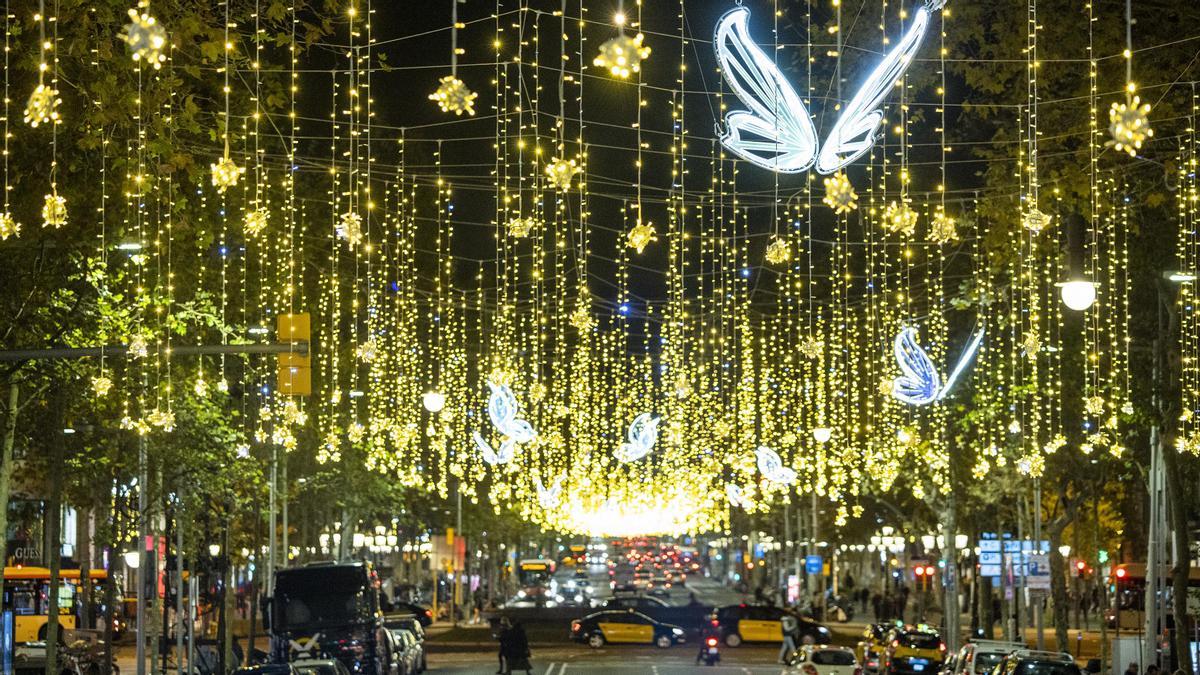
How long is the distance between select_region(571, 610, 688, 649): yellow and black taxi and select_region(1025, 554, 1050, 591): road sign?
19315mm

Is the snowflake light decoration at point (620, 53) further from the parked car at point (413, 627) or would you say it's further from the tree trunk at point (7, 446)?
the parked car at point (413, 627)

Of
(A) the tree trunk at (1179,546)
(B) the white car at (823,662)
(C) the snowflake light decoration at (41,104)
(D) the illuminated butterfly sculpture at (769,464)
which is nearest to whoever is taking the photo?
(C) the snowflake light decoration at (41,104)

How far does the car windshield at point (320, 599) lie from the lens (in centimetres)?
3819

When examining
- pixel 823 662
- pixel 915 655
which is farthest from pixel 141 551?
pixel 915 655

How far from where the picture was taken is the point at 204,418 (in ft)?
113

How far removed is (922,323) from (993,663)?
20887 millimetres

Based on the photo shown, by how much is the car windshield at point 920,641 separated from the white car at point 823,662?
4625 millimetres

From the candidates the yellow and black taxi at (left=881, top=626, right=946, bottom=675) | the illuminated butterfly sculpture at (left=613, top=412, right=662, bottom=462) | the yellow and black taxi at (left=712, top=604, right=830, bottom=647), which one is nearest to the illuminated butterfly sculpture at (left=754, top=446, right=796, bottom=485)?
the illuminated butterfly sculpture at (left=613, top=412, right=662, bottom=462)

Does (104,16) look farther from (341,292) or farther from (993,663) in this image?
(341,292)

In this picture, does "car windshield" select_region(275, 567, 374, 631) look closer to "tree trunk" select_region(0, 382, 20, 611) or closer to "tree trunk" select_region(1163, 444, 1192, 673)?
"tree trunk" select_region(0, 382, 20, 611)

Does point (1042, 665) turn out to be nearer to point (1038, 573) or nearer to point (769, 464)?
point (1038, 573)

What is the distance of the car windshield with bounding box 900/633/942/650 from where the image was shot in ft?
124

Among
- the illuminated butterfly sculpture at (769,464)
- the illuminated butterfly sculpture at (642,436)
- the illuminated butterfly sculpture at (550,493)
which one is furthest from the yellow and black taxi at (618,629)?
the illuminated butterfly sculpture at (769,464)

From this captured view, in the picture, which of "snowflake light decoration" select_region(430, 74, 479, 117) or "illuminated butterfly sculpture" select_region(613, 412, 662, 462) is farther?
"illuminated butterfly sculpture" select_region(613, 412, 662, 462)
